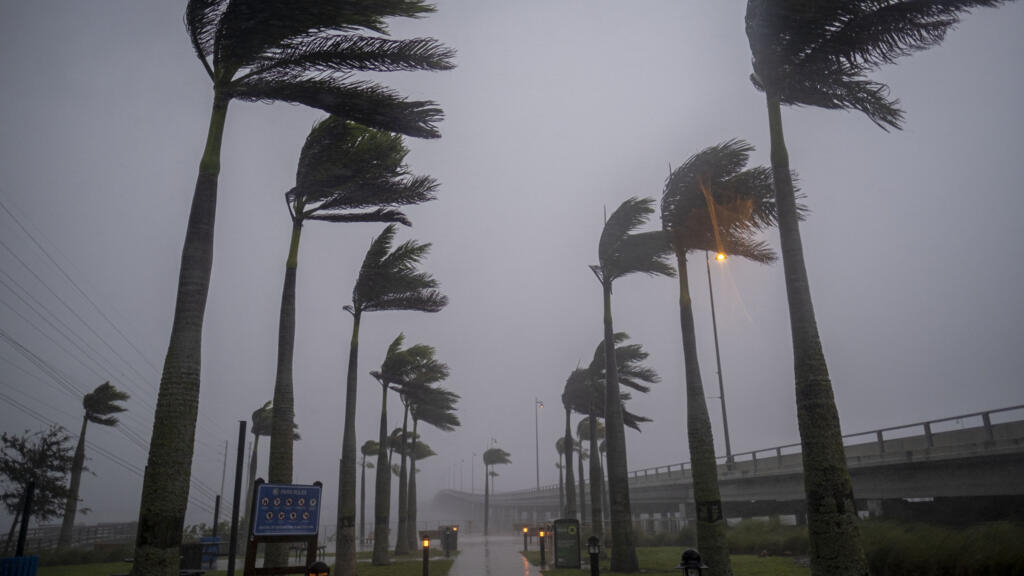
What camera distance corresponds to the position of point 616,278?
20875mm

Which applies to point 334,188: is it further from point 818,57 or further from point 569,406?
point 569,406

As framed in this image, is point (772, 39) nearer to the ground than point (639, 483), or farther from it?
farther from it

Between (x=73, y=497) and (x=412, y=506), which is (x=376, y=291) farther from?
(x=73, y=497)

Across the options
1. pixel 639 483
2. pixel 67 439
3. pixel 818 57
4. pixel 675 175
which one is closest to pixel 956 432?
pixel 675 175

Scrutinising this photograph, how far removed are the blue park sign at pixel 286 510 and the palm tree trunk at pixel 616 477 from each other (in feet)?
35.6

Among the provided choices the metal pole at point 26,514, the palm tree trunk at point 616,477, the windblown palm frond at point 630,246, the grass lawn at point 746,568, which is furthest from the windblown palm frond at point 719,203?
the metal pole at point 26,514

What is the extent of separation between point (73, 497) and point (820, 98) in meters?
43.0

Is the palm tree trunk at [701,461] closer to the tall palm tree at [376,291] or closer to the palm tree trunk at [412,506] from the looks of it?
the tall palm tree at [376,291]

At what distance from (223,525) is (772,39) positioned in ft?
180

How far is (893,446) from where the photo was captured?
2162 cm

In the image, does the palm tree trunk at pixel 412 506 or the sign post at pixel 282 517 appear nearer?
the sign post at pixel 282 517

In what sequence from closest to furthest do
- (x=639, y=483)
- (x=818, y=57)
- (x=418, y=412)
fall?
1. (x=818, y=57)
2. (x=418, y=412)
3. (x=639, y=483)

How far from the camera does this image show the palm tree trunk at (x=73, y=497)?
3503 cm

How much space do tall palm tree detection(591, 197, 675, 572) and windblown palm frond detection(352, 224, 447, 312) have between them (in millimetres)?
6201
